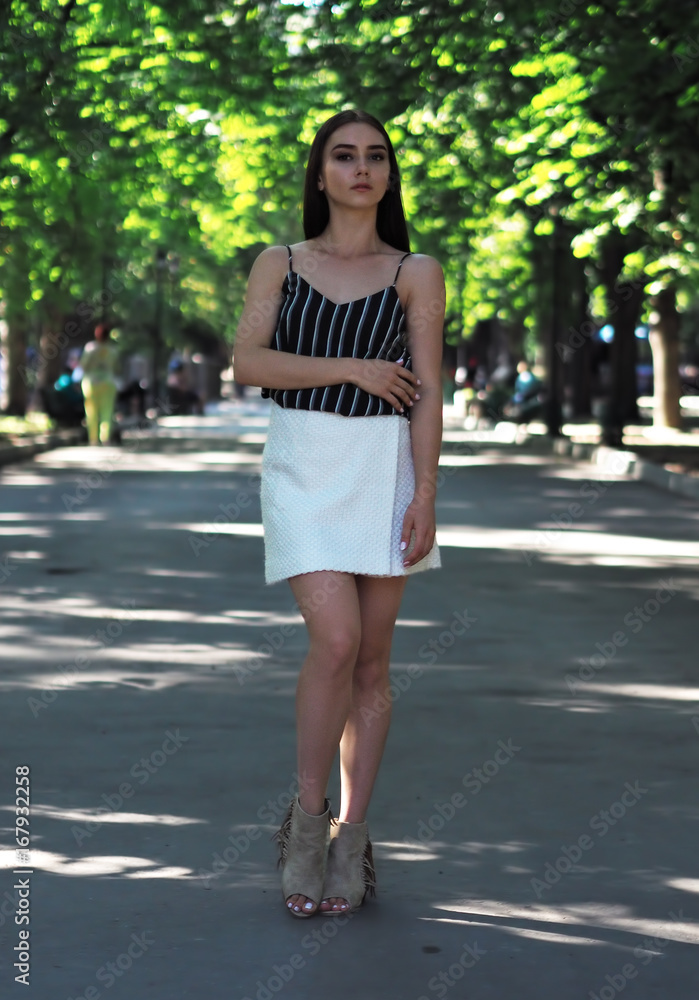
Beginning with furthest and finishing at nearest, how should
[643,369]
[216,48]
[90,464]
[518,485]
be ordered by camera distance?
[643,369] → [90,464] → [518,485] → [216,48]

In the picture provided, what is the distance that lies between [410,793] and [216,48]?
15.1 meters

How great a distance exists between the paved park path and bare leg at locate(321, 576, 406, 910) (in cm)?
30

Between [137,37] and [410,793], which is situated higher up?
[137,37]

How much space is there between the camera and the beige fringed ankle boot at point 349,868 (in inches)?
181

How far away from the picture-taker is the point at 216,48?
19.7 meters

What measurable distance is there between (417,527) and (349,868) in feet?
2.91

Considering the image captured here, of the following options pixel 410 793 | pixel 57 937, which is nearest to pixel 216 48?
pixel 410 793

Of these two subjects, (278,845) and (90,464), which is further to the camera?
(90,464)

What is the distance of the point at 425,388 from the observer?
15.2 feet

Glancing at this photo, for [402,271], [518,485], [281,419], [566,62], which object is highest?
[566,62]

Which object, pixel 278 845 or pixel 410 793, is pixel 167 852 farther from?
pixel 410 793

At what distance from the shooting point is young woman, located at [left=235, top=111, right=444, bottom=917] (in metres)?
4.55

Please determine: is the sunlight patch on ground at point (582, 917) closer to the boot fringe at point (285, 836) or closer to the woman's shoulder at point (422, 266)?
the boot fringe at point (285, 836)

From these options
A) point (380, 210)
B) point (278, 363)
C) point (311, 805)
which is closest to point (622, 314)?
point (380, 210)
